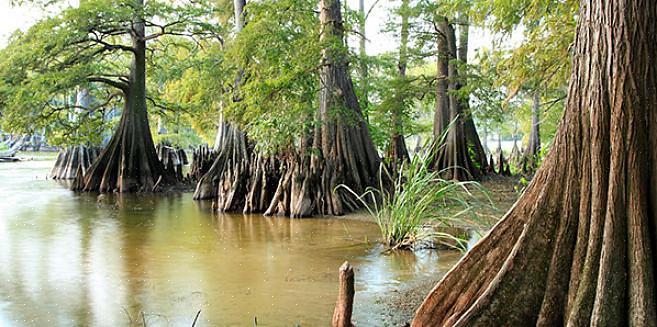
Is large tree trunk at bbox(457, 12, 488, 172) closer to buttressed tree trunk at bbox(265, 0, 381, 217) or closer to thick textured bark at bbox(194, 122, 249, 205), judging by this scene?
buttressed tree trunk at bbox(265, 0, 381, 217)

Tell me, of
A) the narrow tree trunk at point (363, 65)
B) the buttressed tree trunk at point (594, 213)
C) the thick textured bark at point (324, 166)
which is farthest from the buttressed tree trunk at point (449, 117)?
the buttressed tree trunk at point (594, 213)

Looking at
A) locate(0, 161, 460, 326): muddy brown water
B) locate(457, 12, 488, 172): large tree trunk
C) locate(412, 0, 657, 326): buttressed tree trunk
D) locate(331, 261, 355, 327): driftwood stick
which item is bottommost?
locate(0, 161, 460, 326): muddy brown water

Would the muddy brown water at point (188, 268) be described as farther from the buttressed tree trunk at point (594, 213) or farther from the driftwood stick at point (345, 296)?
the buttressed tree trunk at point (594, 213)

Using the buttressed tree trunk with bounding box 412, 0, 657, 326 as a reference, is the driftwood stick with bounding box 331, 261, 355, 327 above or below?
below

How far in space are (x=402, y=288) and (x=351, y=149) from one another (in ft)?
15.3

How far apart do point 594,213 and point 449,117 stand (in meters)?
9.69

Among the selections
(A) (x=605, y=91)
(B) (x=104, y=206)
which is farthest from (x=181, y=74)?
(A) (x=605, y=91)

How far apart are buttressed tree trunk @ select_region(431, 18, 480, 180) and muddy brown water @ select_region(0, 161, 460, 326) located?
4491 mm

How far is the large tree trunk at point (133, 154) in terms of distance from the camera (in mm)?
12984

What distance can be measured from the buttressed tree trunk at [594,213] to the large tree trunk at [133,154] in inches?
428

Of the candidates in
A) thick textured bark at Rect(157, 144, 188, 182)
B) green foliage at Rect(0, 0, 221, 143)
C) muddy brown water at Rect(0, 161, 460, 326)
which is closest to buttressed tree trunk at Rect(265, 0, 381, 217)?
muddy brown water at Rect(0, 161, 460, 326)

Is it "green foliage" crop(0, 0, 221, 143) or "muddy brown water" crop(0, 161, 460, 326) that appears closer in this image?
"muddy brown water" crop(0, 161, 460, 326)

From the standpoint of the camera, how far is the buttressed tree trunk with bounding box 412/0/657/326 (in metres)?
2.77

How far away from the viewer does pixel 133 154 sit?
13.2 meters
